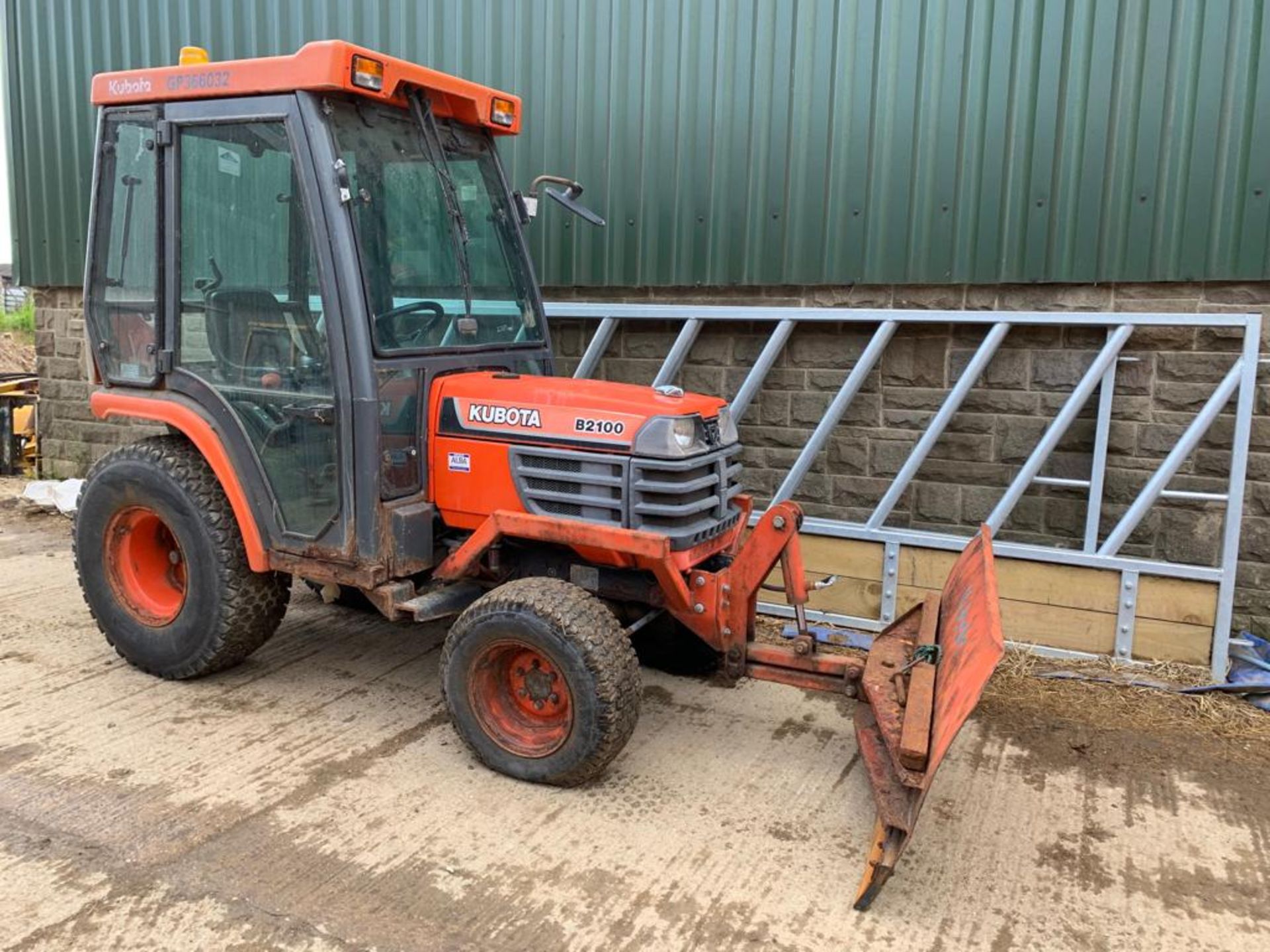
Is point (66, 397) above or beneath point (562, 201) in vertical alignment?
beneath

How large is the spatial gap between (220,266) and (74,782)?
6.50 feet

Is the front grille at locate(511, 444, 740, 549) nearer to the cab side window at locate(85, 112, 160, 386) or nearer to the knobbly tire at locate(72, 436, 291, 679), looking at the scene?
the knobbly tire at locate(72, 436, 291, 679)

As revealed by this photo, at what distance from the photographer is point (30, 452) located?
352 inches

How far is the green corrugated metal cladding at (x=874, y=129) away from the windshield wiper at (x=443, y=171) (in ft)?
7.07

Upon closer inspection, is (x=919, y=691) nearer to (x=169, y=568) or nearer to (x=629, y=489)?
(x=629, y=489)

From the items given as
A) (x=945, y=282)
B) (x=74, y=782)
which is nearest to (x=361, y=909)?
(x=74, y=782)

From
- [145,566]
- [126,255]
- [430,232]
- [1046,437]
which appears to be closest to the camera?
[430,232]

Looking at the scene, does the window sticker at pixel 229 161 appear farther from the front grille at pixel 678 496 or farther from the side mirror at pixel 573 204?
the front grille at pixel 678 496

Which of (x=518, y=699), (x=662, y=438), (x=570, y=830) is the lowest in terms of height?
(x=570, y=830)

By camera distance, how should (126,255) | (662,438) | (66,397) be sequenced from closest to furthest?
(662,438)
(126,255)
(66,397)

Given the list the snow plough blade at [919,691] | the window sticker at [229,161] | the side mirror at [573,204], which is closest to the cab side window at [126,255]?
the window sticker at [229,161]

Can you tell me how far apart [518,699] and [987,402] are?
10.2 ft

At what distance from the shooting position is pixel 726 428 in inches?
158

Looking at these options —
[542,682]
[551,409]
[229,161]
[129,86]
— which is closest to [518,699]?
[542,682]
